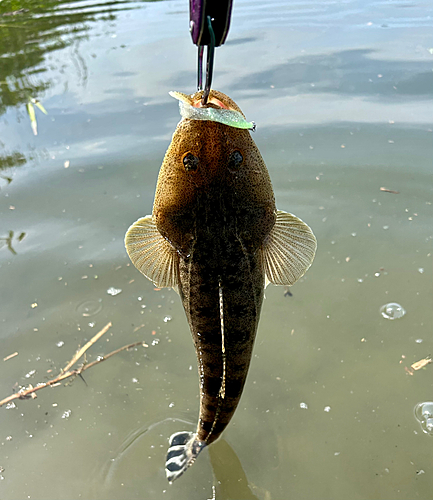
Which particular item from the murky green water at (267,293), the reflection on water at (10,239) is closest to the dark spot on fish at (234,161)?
the murky green water at (267,293)

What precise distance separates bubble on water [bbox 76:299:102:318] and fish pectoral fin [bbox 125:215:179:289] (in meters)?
1.87

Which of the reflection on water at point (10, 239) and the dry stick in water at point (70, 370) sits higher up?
Answer: the reflection on water at point (10, 239)

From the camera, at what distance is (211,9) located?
1086 millimetres

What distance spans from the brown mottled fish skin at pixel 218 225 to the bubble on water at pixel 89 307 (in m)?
1.90

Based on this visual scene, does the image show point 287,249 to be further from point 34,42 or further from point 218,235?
point 34,42

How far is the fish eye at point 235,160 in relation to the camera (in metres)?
1.62

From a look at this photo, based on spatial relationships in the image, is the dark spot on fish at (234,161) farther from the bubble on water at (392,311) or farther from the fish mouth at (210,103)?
the bubble on water at (392,311)

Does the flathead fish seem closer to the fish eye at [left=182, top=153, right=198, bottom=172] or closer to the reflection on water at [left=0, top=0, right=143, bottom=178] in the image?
Answer: the fish eye at [left=182, top=153, right=198, bottom=172]

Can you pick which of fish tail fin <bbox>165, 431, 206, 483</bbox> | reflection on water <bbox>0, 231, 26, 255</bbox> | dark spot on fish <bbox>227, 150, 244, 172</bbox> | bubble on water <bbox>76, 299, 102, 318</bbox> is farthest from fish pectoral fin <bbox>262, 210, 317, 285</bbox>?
reflection on water <bbox>0, 231, 26, 255</bbox>

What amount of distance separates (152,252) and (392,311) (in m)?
2.39

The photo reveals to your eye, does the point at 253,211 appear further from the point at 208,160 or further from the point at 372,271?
the point at 372,271

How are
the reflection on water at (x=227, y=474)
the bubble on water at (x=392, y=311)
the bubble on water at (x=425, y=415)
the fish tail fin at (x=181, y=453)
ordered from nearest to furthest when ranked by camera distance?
the fish tail fin at (x=181, y=453) → the reflection on water at (x=227, y=474) → the bubble on water at (x=425, y=415) → the bubble on water at (x=392, y=311)

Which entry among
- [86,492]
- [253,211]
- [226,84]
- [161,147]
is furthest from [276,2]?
[86,492]

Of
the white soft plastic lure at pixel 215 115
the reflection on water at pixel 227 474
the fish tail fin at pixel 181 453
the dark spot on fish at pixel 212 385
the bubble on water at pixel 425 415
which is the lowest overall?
the reflection on water at pixel 227 474
